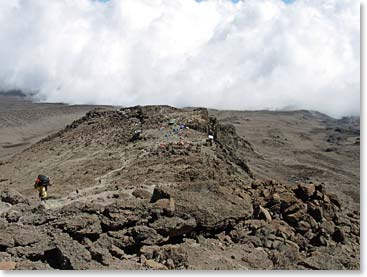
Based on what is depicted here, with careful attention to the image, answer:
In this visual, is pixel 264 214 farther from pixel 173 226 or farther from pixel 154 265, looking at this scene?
pixel 154 265

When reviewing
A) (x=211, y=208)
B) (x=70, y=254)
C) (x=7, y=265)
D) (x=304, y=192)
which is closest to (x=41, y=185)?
(x=70, y=254)

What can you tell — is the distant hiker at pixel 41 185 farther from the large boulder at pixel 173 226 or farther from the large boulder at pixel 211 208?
the large boulder at pixel 211 208

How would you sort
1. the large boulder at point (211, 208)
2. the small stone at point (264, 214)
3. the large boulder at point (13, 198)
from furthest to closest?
the small stone at point (264, 214), the large boulder at point (13, 198), the large boulder at point (211, 208)

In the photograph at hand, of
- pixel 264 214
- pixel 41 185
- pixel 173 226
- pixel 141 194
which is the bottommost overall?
pixel 173 226

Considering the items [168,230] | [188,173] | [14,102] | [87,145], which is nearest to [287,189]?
[188,173]

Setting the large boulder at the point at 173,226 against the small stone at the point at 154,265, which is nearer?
the small stone at the point at 154,265

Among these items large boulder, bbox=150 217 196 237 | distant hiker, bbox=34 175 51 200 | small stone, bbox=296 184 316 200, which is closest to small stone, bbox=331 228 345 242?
small stone, bbox=296 184 316 200

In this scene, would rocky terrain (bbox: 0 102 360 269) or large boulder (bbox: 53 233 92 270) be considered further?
rocky terrain (bbox: 0 102 360 269)

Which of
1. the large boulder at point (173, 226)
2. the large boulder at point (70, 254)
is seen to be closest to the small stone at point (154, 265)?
the large boulder at point (70, 254)

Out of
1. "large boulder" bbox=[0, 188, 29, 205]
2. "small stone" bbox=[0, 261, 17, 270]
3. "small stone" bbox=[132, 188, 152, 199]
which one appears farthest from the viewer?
"large boulder" bbox=[0, 188, 29, 205]

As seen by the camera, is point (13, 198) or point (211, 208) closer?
point (211, 208)

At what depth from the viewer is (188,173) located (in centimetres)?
1284

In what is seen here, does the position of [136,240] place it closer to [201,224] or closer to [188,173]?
[201,224]

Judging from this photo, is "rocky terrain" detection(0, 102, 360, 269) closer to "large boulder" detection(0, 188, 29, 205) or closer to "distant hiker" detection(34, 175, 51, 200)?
"large boulder" detection(0, 188, 29, 205)
